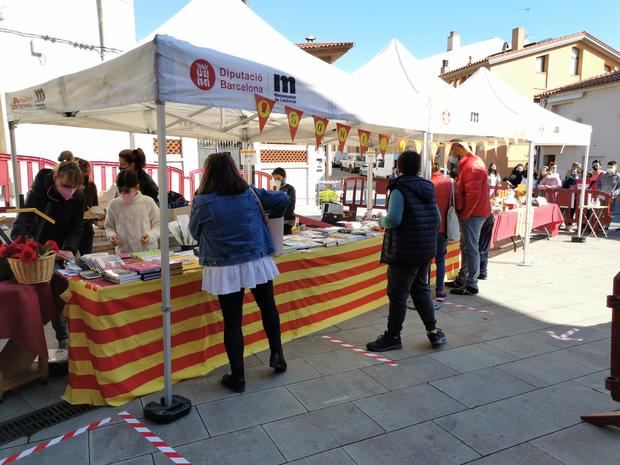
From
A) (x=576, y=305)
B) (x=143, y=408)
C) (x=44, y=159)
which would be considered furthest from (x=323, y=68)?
(x=44, y=159)

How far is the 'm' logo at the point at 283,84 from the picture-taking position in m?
3.11

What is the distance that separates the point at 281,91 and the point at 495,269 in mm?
5082

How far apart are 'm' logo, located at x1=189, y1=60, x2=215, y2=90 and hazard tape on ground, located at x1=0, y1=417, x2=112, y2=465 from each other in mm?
2042

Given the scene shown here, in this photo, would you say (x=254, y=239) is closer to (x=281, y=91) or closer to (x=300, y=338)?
(x=281, y=91)

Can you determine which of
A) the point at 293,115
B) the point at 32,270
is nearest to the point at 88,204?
the point at 32,270

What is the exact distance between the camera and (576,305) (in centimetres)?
513

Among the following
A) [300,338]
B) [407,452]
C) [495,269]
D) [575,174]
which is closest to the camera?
[407,452]

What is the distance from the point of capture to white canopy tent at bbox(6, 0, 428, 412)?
Answer: 2492 mm

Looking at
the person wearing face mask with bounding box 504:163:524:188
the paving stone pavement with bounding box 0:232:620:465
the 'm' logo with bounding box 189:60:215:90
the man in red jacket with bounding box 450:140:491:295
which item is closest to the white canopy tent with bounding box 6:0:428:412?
the 'm' logo with bounding box 189:60:215:90

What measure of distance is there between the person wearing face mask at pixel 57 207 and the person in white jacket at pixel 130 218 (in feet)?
1.21

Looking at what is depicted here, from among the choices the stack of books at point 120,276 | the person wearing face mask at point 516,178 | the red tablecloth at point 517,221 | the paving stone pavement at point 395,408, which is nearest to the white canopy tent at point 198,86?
the stack of books at point 120,276

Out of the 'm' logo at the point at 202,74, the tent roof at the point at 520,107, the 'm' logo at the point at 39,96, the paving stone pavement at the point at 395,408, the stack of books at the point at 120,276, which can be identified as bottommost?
the paving stone pavement at the point at 395,408

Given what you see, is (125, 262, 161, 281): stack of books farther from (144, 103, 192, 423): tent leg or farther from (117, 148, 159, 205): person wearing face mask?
(117, 148, 159, 205): person wearing face mask

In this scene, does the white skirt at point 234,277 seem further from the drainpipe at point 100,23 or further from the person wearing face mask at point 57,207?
the drainpipe at point 100,23
